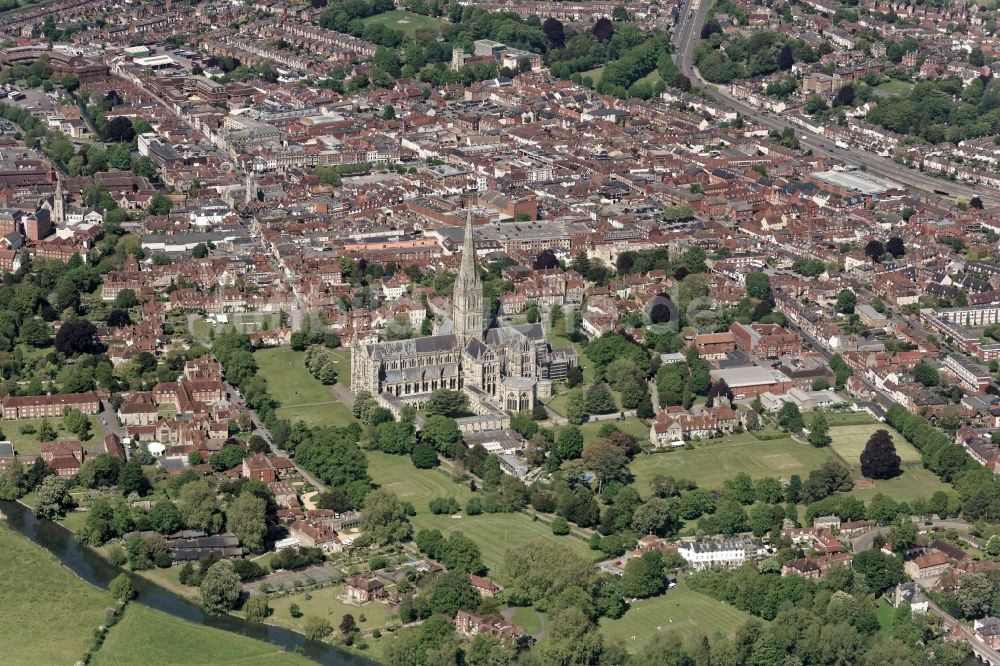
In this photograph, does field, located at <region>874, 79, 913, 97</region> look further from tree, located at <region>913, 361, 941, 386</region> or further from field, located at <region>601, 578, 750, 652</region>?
field, located at <region>601, 578, 750, 652</region>

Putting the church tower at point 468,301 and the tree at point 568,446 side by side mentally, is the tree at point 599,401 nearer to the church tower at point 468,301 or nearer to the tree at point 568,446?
the tree at point 568,446

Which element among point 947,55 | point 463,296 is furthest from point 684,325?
point 947,55

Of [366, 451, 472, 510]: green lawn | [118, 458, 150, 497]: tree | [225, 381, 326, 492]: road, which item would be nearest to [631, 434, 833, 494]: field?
[366, 451, 472, 510]: green lawn

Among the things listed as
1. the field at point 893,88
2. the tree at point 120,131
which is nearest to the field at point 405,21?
the field at point 893,88

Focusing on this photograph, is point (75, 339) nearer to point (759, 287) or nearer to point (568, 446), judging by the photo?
point (568, 446)

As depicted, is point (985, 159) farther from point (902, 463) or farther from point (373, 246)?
point (902, 463)
